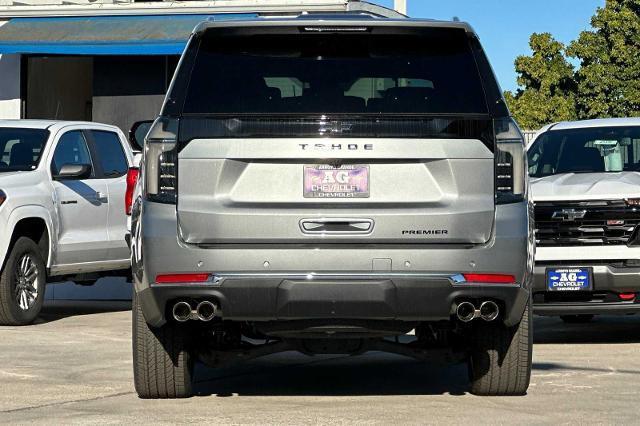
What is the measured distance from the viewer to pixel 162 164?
25.3 feet

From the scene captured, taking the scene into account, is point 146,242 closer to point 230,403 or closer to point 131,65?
point 230,403

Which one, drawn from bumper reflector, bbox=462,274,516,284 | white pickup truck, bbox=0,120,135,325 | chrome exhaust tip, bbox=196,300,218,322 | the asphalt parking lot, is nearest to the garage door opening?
white pickup truck, bbox=0,120,135,325

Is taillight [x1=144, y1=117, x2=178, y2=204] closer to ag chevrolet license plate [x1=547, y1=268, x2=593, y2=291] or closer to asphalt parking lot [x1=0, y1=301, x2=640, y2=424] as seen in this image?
asphalt parking lot [x1=0, y1=301, x2=640, y2=424]

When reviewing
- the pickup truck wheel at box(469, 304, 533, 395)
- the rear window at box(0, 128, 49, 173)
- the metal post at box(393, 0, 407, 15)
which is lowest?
the pickup truck wheel at box(469, 304, 533, 395)

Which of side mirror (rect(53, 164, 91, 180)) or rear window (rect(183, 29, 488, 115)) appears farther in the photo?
side mirror (rect(53, 164, 91, 180))

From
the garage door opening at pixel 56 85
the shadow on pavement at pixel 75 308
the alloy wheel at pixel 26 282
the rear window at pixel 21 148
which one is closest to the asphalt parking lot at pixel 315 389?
the alloy wheel at pixel 26 282

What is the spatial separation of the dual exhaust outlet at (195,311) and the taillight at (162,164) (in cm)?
54

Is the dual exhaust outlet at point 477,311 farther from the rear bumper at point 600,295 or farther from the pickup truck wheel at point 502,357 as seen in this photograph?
the rear bumper at point 600,295

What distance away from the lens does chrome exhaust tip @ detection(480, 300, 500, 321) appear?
7801 millimetres

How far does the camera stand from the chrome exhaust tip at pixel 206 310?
25.3 ft

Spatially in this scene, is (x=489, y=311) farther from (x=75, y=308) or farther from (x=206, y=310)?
(x=75, y=308)

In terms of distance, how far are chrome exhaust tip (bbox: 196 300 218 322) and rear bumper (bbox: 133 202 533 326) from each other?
58mm

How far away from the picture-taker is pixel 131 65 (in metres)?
27.3

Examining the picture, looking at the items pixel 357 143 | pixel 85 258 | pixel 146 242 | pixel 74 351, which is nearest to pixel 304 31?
pixel 357 143
